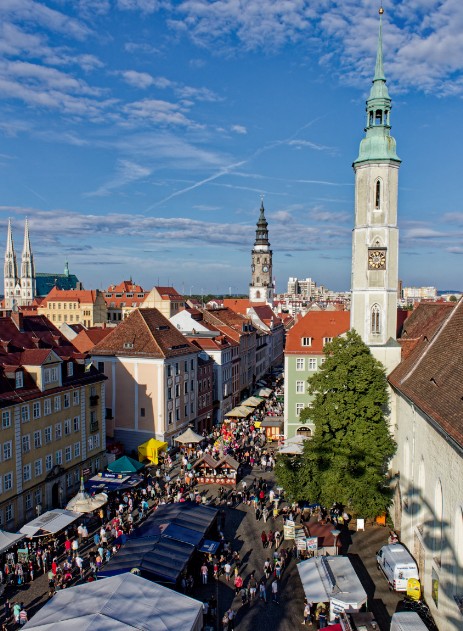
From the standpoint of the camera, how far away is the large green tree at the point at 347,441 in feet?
96.9

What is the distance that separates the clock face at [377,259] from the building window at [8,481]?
1029 inches

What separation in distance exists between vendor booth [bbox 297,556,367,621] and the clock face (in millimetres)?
19824

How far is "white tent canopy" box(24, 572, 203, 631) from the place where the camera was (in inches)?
717

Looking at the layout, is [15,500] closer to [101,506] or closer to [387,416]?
[101,506]

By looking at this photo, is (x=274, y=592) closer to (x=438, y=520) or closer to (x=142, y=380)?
(x=438, y=520)

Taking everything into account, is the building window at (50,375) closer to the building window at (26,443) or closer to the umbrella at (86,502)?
the building window at (26,443)

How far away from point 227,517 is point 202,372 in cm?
2383

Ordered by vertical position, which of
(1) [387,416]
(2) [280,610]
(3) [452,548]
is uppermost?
(1) [387,416]

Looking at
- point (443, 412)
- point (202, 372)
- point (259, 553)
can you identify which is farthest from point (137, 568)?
point (202, 372)

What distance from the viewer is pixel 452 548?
2052cm

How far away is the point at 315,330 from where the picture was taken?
54.6 metres

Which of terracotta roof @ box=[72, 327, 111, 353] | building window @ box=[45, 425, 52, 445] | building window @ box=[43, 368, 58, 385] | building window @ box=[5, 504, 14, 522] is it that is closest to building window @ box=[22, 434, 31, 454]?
building window @ box=[45, 425, 52, 445]

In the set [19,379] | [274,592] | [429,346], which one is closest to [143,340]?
[19,379]

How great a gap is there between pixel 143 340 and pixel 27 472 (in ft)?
60.6
